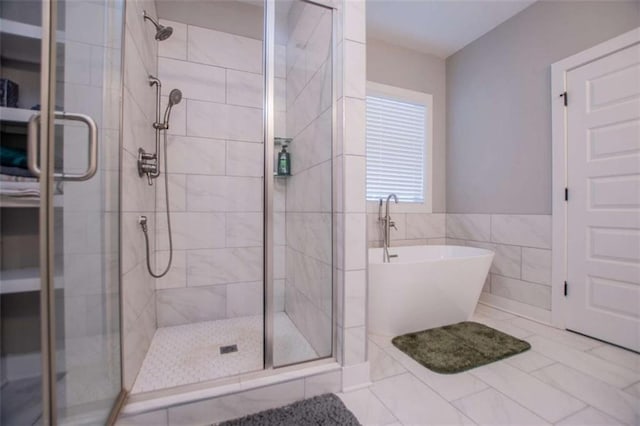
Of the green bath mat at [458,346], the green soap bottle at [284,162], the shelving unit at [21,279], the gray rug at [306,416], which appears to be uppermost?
the green soap bottle at [284,162]

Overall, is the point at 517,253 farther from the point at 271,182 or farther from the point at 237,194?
the point at 237,194

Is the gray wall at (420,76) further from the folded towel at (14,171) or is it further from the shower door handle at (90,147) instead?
the folded towel at (14,171)

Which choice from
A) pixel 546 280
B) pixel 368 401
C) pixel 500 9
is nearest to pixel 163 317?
pixel 368 401

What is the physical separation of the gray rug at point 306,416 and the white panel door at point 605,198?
2.00m

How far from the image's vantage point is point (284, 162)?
1.95 m

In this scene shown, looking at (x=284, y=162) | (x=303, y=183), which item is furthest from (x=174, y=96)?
(x=303, y=183)

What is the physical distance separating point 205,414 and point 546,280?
262 centimetres

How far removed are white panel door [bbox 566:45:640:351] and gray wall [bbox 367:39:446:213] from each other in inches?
46.5

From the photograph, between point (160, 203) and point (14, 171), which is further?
point (160, 203)

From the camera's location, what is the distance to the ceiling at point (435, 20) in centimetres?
242

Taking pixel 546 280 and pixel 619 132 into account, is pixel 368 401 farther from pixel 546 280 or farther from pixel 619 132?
Result: pixel 619 132

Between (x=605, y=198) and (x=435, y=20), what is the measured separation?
2042mm

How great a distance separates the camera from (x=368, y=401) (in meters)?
1.37

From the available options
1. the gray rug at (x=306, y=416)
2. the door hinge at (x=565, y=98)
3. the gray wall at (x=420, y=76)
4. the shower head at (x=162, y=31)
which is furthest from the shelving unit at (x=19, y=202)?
the door hinge at (x=565, y=98)
